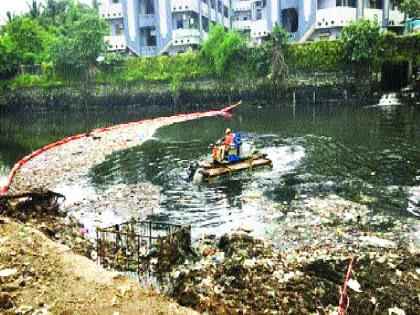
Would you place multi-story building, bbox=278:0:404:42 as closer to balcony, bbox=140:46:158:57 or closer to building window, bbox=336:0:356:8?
building window, bbox=336:0:356:8

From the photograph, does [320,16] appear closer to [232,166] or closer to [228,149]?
[228,149]

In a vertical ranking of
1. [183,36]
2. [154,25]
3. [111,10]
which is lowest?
[183,36]

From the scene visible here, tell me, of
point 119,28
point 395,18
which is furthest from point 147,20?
point 395,18

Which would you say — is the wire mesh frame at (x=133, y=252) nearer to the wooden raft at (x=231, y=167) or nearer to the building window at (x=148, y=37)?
the wooden raft at (x=231, y=167)

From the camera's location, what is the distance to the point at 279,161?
60.4 feet

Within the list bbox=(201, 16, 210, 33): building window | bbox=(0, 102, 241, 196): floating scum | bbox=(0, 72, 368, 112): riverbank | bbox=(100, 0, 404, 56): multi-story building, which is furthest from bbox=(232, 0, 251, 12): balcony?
bbox=(0, 102, 241, 196): floating scum

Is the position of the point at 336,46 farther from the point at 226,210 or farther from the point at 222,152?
the point at 226,210

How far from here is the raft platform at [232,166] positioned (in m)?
15.5

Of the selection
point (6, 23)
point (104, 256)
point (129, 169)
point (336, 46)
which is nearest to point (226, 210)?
point (104, 256)

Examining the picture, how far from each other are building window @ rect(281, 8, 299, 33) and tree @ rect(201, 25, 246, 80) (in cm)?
601

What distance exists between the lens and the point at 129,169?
18.5m

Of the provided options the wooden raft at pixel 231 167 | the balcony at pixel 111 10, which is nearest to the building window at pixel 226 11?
the balcony at pixel 111 10

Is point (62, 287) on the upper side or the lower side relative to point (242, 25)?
lower

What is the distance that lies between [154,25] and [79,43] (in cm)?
900
